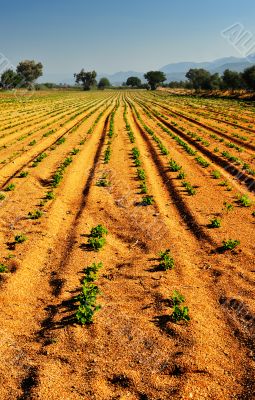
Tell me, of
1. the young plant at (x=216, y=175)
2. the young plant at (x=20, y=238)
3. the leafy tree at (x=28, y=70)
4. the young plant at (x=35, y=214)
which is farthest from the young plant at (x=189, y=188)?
the leafy tree at (x=28, y=70)

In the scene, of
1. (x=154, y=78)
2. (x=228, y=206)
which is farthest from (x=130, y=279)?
(x=154, y=78)

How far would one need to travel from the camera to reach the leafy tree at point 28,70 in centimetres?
16238

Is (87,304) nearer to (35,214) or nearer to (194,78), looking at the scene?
(35,214)

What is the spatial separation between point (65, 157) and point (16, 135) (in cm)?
1075

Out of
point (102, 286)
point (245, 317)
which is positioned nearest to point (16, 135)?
point (102, 286)

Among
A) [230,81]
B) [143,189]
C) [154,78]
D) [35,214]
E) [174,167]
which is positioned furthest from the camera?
[154,78]

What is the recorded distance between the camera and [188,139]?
28.4 m

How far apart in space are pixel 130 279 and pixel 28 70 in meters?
169

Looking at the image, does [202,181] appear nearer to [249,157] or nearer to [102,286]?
[249,157]

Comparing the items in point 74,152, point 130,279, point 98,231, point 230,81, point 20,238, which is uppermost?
point 230,81

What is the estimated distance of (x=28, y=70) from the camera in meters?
163

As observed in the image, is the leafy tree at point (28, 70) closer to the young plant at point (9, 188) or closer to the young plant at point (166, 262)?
the young plant at point (9, 188)

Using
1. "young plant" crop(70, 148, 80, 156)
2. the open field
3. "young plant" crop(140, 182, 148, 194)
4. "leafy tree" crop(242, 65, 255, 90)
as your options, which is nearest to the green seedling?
the open field

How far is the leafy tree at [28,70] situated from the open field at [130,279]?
154m
